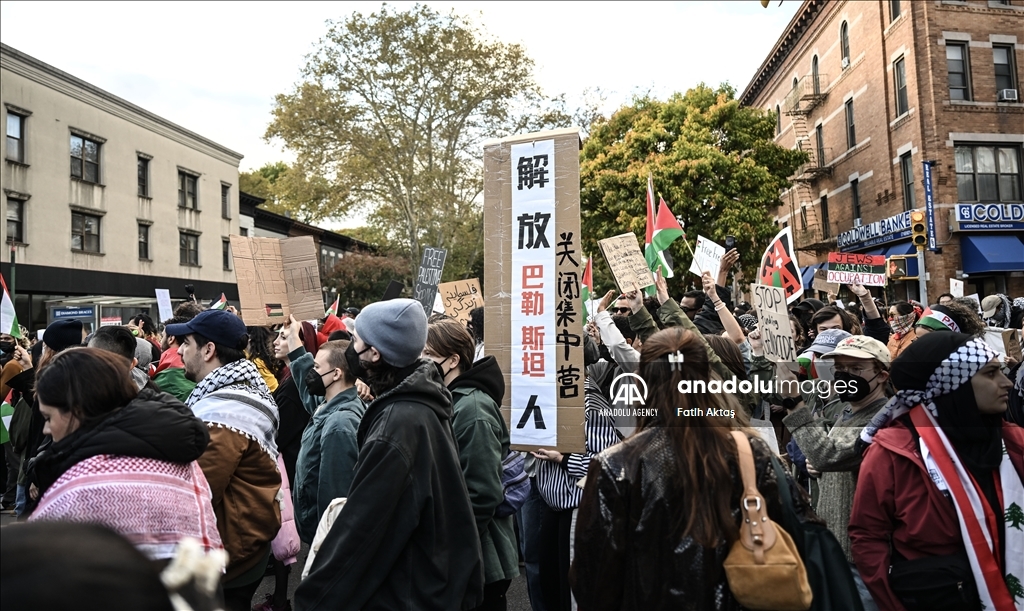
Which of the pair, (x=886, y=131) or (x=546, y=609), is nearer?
(x=546, y=609)

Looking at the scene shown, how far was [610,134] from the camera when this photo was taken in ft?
97.6

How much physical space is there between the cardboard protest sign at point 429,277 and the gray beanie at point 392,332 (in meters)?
5.82

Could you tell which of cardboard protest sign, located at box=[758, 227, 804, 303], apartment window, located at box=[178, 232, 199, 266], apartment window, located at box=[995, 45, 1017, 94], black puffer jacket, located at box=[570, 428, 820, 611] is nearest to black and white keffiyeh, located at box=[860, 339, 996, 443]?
black puffer jacket, located at box=[570, 428, 820, 611]

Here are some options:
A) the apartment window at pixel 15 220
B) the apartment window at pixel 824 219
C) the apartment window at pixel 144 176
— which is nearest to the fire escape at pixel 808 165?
the apartment window at pixel 824 219

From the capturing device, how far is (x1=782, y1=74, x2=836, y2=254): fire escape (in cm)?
3212

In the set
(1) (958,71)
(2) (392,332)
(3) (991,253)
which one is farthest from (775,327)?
(1) (958,71)

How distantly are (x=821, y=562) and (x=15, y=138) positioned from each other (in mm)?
30309

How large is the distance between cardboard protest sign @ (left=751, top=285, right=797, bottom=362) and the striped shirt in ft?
4.33

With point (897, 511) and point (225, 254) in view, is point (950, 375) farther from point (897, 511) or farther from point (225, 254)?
point (225, 254)

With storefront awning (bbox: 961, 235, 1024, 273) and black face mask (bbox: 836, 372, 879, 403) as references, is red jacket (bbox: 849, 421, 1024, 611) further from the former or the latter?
storefront awning (bbox: 961, 235, 1024, 273)

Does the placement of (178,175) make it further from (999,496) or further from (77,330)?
(999,496)

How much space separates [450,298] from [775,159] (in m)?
22.6

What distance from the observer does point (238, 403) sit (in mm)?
3398

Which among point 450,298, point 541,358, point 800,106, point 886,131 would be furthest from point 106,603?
point 800,106
